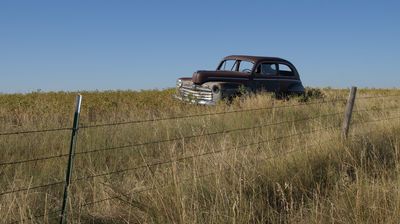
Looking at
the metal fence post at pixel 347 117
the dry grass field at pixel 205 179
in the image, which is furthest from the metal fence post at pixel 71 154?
the metal fence post at pixel 347 117

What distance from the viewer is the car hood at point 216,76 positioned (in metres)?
13.4

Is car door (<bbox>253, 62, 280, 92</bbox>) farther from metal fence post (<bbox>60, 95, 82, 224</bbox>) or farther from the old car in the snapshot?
metal fence post (<bbox>60, 95, 82, 224</bbox>)

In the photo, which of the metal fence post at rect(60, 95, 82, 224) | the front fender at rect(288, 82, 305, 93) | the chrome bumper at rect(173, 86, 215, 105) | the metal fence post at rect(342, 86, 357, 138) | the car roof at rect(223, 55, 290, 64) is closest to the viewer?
the metal fence post at rect(60, 95, 82, 224)

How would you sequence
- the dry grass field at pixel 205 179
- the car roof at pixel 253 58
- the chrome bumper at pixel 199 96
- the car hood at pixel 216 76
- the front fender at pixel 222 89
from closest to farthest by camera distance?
the dry grass field at pixel 205 179
the front fender at pixel 222 89
the chrome bumper at pixel 199 96
the car hood at pixel 216 76
the car roof at pixel 253 58

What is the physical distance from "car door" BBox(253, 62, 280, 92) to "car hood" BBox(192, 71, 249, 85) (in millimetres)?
448

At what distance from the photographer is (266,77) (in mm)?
14305

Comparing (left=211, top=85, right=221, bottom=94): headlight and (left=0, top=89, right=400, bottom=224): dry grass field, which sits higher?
(left=211, top=85, right=221, bottom=94): headlight

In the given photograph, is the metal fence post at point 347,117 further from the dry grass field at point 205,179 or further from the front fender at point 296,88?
the front fender at point 296,88

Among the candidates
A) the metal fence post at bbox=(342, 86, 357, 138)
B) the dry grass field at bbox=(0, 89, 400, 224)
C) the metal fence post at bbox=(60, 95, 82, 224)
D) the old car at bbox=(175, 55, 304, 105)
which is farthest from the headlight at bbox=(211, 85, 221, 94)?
the metal fence post at bbox=(60, 95, 82, 224)

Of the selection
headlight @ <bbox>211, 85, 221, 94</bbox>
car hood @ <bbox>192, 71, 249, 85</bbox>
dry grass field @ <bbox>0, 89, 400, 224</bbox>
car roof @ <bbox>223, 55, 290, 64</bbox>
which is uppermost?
car roof @ <bbox>223, 55, 290, 64</bbox>

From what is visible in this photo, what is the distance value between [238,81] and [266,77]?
1067 millimetres

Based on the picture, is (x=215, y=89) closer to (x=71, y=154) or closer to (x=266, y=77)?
(x=266, y=77)

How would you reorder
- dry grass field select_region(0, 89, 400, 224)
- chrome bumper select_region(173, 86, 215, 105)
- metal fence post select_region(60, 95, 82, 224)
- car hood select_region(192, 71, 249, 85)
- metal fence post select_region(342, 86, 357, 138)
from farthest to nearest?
car hood select_region(192, 71, 249, 85) → chrome bumper select_region(173, 86, 215, 105) → metal fence post select_region(342, 86, 357, 138) → dry grass field select_region(0, 89, 400, 224) → metal fence post select_region(60, 95, 82, 224)

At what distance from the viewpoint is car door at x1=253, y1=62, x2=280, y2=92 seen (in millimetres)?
14126
